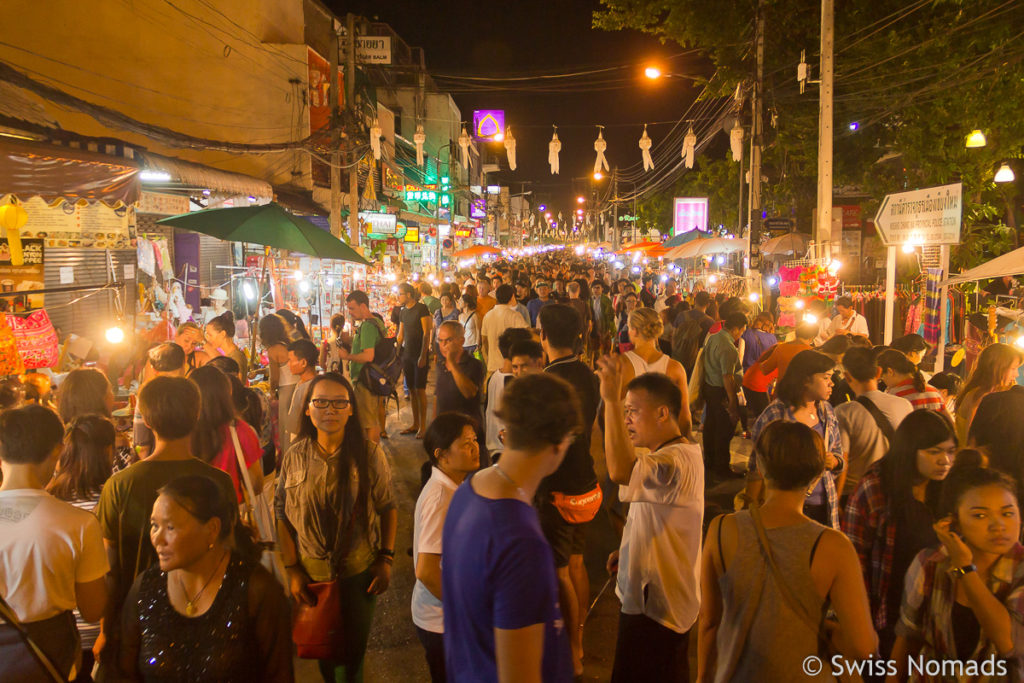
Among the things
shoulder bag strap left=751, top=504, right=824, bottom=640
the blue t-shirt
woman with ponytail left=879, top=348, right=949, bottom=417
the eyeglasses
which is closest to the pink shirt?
the eyeglasses

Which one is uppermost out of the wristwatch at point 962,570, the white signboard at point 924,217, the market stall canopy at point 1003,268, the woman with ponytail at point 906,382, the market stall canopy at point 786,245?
the market stall canopy at point 786,245

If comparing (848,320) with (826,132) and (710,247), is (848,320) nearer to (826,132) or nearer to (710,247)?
(826,132)

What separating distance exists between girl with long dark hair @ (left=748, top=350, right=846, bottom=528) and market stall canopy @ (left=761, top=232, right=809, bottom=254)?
53.3 feet

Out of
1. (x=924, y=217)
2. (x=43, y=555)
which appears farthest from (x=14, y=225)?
(x=924, y=217)

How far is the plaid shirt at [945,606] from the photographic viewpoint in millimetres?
2428

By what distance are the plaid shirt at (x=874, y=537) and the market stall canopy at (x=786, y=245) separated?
56.6ft

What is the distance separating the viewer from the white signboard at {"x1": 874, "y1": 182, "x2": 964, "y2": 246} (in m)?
8.41

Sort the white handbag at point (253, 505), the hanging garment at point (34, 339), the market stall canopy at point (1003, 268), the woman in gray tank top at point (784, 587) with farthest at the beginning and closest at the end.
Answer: the market stall canopy at point (1003, 268) < the hanging garment at point (34, 339) < the white handbag at point (253, 505) < the woman in gray tank top at point (784, 587)

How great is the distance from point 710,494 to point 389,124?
2866 cm

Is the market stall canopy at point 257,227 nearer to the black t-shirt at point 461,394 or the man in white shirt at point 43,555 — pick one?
the black t-shirt at point 461,394

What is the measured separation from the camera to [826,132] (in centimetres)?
1160

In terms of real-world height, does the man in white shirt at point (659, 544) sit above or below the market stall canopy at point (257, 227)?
below

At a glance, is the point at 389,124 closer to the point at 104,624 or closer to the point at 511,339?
the point at 511,339

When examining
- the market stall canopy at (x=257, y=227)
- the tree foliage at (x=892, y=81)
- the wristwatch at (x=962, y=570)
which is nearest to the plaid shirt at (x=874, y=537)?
the wristwatch at (x=962, y=570)
